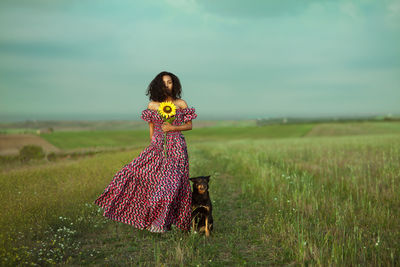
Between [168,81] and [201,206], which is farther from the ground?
[168,81]

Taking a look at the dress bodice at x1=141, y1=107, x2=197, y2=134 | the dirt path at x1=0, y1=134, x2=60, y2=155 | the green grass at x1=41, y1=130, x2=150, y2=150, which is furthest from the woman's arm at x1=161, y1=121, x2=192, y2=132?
the green grass at x1=41, y1=130, x2=150, y2=150

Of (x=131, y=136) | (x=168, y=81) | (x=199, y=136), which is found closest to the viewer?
(x=168, y=81)

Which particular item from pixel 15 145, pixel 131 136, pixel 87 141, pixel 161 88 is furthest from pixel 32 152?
pixel 131 136

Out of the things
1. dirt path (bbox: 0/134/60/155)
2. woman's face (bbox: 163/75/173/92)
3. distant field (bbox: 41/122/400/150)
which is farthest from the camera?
distant field (bbox: 41/122/400/150)

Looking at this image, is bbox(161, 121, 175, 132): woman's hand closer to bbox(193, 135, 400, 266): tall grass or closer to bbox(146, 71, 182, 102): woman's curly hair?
bbox(146, 71, 182, 102): woman's curly hair

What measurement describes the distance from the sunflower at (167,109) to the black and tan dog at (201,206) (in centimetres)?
121

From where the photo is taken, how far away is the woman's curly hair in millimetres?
5316

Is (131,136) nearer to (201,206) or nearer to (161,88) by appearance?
(161,88)

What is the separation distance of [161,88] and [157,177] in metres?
1.62

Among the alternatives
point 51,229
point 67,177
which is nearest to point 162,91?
point 51,229

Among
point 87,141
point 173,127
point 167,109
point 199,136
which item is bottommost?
point 199,136

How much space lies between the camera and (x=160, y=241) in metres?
5.14

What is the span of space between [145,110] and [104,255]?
2.54 metres

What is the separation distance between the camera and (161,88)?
5301mm
